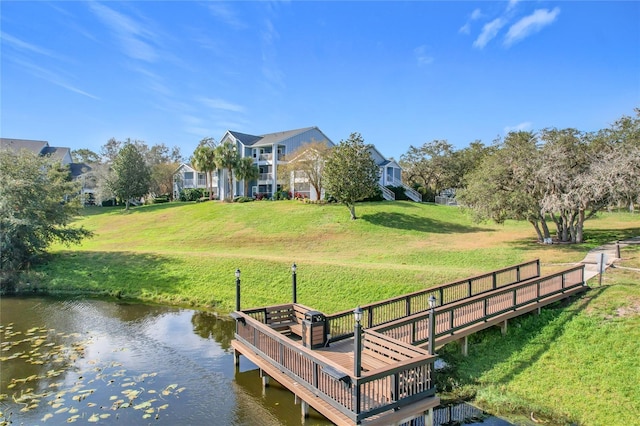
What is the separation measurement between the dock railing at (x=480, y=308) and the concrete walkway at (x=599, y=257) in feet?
5.75

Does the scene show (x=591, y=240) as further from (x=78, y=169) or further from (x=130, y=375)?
(x=78, y=169)

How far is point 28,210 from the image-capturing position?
931 inches

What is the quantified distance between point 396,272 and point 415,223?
1745cm

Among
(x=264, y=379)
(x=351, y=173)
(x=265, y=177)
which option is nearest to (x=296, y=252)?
(x=351, y=173)

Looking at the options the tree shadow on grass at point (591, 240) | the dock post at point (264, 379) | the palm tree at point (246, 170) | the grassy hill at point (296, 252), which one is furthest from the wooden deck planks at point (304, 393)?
the palm tree at point (246, 170)

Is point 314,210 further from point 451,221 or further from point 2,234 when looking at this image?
point 2,234

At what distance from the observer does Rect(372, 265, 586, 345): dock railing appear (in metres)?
10.5

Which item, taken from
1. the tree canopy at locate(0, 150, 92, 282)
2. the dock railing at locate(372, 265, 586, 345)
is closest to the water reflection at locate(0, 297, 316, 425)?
the dock railing at locate(372, 265, 586, 345)

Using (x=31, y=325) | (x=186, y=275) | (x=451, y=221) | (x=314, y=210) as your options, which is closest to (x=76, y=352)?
(x=31, y=325)

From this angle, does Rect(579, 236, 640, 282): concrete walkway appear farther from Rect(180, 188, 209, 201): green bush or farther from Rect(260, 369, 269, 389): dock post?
Rect(180, 188, 209, 201): green bush

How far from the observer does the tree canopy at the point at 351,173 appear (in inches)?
1394

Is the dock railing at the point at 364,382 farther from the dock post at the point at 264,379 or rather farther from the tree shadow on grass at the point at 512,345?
the tree shadow on grass at the point at 512,345

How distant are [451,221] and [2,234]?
3273cm

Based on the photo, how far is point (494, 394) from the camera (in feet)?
31.5
